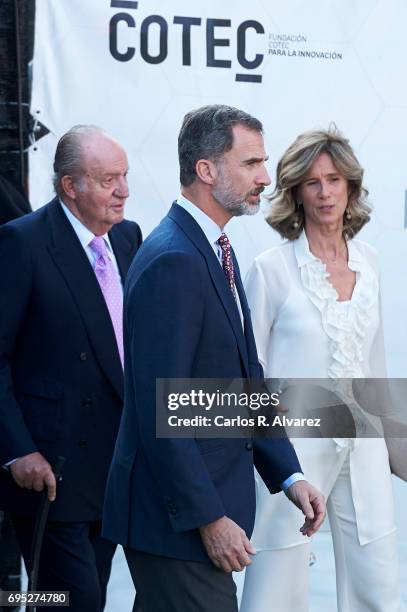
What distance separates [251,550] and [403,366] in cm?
214

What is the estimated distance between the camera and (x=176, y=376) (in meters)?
2.28

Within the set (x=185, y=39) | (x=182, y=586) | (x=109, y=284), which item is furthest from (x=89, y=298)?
(x=185, y=39)

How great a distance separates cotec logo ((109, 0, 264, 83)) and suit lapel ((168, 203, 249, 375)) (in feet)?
5.23

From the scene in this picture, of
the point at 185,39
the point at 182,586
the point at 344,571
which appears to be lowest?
the point at 182,586

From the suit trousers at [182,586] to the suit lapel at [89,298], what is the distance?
31.4 inches

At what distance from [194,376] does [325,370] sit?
94 cm

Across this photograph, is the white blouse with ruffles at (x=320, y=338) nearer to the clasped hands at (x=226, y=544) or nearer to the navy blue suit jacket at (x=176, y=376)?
the navy blue suit jacket at (x=176, y=376)

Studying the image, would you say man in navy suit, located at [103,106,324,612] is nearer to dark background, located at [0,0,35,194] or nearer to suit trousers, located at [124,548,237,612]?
suit trousers, located at [124,548,237,612]

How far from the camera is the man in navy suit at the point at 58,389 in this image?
304 centimetres

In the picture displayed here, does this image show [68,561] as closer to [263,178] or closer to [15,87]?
[263,178]

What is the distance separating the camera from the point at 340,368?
323 cm

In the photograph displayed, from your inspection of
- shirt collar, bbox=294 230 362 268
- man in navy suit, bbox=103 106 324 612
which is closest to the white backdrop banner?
shirt collar, bbox=294 230 362 268

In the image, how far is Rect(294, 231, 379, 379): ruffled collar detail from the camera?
3238 mm

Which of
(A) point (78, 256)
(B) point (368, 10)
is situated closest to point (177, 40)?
(B) point (368, 10)
